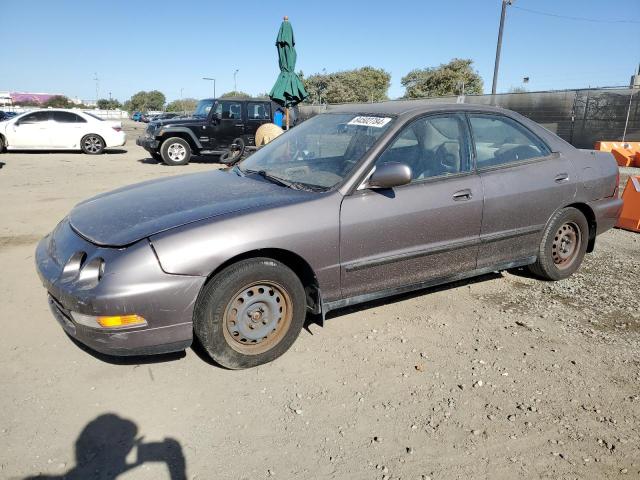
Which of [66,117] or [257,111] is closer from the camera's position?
[257,111]

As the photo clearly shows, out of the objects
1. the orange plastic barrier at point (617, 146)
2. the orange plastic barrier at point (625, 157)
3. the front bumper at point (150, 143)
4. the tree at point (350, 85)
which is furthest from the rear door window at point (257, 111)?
the tree at point (350, 85)

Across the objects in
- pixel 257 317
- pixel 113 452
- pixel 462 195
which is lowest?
pixel 113 452

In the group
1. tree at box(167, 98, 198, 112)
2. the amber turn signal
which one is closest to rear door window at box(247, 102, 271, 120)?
the amber turn signal

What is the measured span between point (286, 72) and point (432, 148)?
824 cm

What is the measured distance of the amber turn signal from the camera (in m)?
2.51

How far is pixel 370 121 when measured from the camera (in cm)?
359

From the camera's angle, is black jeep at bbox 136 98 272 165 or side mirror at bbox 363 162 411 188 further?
black jeep at bbox 136 98 272 165

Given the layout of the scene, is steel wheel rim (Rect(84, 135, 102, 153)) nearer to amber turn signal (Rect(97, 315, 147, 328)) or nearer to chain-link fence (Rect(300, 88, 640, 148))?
chain-link fence (Rect(300, 88, 640, 148))

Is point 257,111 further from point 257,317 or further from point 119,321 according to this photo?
point 119,321

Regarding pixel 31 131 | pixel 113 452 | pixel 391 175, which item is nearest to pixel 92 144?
→ pixel 31 131

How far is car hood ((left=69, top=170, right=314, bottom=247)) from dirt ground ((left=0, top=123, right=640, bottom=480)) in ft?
2.82

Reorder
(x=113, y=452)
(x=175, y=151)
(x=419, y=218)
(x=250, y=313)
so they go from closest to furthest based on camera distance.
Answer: (x=113, y=452) < (x=250, y=313) < (x=419, y=218) < (x=175, y=151)

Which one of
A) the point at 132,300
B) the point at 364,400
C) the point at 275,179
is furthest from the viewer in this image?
the point at 275,179

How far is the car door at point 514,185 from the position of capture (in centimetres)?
370
